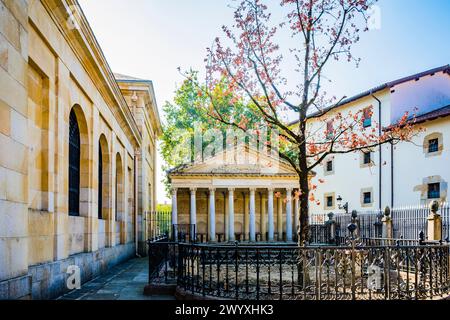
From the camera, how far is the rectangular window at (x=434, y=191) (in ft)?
82.2

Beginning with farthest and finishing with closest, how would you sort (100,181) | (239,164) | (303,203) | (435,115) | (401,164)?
(239,164) < (401,164) < (435,115) < (100,181) < (303,203)

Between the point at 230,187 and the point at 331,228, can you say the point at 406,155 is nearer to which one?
the point at 331,228

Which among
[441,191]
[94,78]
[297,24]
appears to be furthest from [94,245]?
[441,191]

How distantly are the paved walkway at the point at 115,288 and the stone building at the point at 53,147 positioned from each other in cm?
39

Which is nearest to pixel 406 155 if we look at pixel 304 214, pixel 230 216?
pixel 230 216

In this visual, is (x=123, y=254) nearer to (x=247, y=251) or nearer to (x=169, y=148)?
(x=247, y=251)

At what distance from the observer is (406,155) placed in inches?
1081

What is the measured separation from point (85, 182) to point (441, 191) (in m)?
20.7

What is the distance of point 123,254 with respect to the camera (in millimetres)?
18328

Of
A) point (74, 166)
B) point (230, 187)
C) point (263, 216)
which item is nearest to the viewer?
point (74, 166)

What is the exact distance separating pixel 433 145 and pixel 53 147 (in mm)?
23430

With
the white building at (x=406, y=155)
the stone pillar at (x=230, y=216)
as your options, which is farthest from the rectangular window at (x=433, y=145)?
the stone pillar at (x=230, y=216)

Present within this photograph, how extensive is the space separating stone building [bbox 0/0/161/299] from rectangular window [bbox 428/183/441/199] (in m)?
18.2

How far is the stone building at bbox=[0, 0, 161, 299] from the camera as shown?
5794mm
